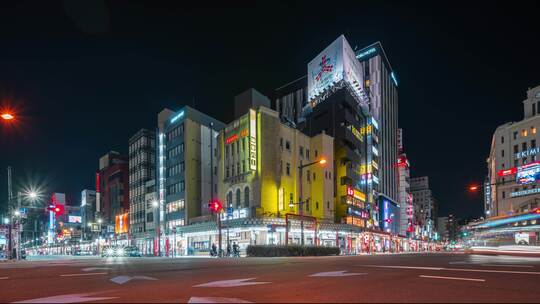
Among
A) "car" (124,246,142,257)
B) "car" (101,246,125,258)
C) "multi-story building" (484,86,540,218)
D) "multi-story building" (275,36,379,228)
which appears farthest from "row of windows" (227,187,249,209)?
"multi-story building" (484,86,540,218)

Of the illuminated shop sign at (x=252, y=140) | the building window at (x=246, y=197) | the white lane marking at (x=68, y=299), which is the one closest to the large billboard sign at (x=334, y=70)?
A: the illuminated shop sign at (x=252, y=140)

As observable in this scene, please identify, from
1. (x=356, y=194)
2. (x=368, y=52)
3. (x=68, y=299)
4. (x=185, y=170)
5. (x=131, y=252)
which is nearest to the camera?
(x=68, y=299)

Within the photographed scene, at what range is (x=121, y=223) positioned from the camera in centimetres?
11488

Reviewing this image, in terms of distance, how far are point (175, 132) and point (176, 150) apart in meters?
3.90

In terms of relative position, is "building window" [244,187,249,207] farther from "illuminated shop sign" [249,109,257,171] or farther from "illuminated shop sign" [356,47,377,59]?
"illuminated shop sign" [356,47,377,59]

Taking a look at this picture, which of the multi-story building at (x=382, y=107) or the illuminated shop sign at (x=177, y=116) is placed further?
the multi-story building at (x=382, y=107)

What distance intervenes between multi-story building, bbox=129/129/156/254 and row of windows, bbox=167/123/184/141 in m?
20.2

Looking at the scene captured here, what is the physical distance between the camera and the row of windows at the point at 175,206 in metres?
78.6

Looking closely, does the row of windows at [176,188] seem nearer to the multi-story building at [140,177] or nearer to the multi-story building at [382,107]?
the multi-story building at [140,177]

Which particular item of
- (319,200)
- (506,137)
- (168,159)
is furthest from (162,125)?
(506,137)

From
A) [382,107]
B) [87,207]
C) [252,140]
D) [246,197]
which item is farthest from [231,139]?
[87,207]

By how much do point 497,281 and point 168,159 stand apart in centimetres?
8044

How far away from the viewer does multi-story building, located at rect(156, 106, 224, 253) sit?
77.8m

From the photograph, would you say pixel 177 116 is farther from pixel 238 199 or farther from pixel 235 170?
pixel 238 199
